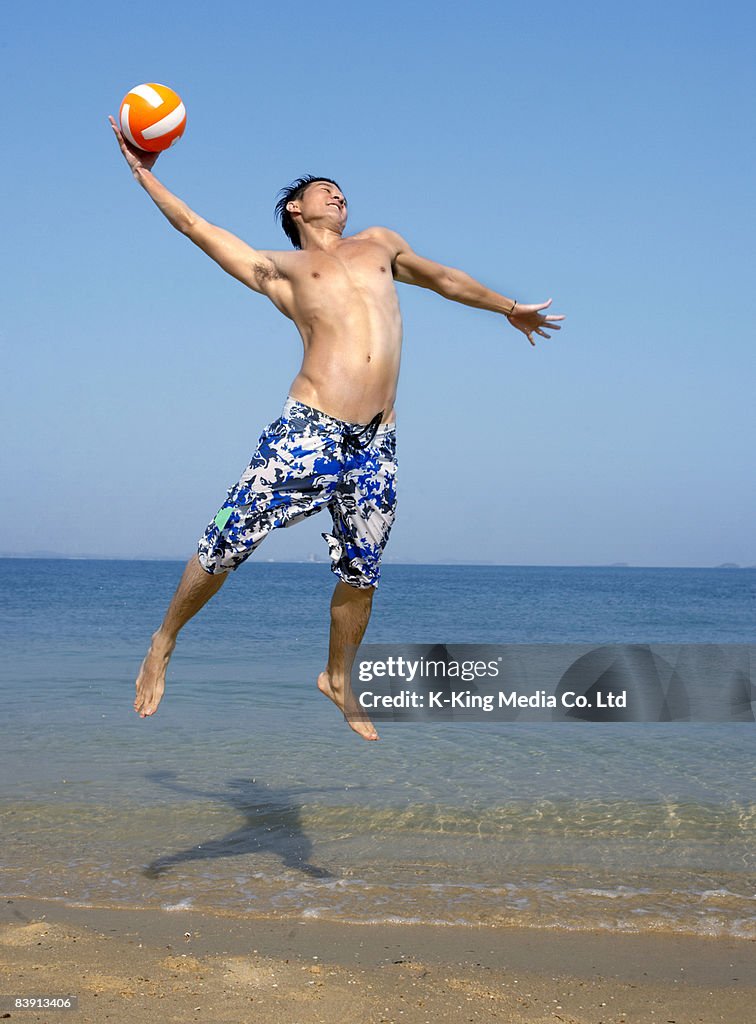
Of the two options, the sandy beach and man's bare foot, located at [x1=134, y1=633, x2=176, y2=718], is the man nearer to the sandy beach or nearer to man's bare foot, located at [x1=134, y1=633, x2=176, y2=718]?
man's bare foot, located at [x1=134, y1=633, x2=176, y2=718]

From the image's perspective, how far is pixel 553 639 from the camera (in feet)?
99.0

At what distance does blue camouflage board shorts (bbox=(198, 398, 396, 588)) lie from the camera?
16.6 feet

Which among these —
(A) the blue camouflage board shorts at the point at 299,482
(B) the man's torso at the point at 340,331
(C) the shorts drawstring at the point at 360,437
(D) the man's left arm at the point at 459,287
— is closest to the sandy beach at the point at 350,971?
(A) the blue camouflage board shorts at the point at 299,482

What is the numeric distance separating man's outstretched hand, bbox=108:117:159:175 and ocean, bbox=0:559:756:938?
164 inches

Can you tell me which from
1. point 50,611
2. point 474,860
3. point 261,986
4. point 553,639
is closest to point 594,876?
point 474,860

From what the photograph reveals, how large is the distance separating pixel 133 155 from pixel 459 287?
6.10 ft

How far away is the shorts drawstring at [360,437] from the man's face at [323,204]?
3.67ft

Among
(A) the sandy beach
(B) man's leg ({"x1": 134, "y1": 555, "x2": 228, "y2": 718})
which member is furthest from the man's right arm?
(A) the sandy beach

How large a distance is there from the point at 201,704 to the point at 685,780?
22.3 ft

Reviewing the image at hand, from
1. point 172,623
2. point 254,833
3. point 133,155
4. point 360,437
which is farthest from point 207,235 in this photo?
point 254,833

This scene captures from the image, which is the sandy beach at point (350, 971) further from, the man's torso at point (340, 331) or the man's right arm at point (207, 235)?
the man's right arm at point (207, 235)

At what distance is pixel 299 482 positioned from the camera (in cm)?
509

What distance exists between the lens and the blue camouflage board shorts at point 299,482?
507cm

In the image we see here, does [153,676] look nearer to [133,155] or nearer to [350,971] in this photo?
[350,971]
